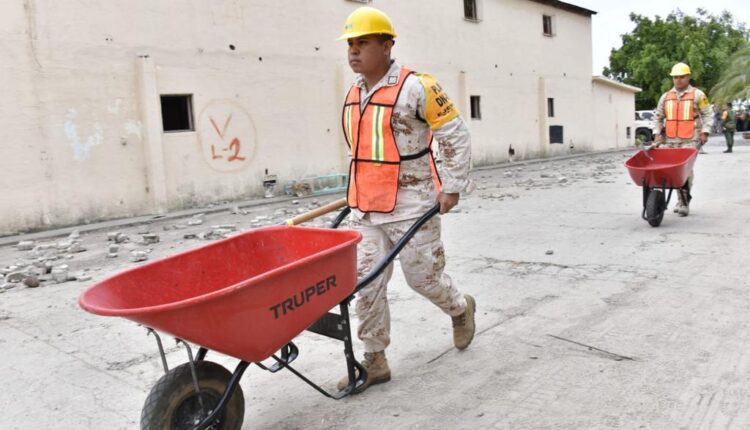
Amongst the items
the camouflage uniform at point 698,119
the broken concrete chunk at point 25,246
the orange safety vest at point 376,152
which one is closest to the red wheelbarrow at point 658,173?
the camouflage uniform at point 698,119

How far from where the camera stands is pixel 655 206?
710cm

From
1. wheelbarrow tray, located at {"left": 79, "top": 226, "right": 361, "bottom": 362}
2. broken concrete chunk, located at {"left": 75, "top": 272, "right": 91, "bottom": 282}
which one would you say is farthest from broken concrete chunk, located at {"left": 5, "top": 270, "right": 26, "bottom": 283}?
wheelbarrow tray, located at {"left": 79, "top": 226, "right": 361, "bottom": 362}

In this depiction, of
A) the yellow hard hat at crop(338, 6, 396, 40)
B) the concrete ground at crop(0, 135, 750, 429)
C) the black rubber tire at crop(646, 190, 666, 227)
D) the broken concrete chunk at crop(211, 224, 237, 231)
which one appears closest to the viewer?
the concrete ground at crop(0, 135, 750, 429)

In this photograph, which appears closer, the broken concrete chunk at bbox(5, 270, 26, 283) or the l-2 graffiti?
the broken concrete chunk at bbox(5, 270, 26, 283)

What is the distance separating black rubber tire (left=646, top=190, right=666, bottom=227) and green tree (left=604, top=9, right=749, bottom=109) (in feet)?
103

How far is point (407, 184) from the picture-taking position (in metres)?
3.33

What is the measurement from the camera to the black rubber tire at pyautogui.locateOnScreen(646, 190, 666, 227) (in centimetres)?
709

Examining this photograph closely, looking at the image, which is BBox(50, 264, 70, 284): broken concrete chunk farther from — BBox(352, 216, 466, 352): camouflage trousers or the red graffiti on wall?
the red graffiti on wall

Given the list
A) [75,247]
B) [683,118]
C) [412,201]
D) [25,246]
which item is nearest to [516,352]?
[412,201]

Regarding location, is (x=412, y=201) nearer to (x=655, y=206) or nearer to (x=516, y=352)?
(x=516, y=352)

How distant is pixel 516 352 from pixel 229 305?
6.40 feet

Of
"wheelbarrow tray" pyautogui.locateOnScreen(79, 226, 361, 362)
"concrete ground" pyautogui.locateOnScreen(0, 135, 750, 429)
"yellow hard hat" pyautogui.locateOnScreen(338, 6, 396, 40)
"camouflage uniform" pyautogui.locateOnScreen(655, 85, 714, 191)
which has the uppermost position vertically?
"yellow hard hat" pyautogui.locateOnScreen(338, 6, 396, 40)

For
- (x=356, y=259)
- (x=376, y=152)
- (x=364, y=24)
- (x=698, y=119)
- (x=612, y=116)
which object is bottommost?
(x=356, y=259)

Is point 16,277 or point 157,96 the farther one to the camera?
point 157,96
